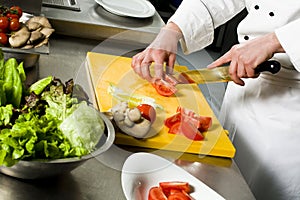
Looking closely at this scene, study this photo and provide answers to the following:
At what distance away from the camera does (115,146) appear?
1.06 meters

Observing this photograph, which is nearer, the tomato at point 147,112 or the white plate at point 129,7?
the tomato at point 147,112

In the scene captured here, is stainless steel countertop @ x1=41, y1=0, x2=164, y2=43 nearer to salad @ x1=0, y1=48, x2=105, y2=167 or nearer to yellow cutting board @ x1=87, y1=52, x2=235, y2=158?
yellow cutting board @ x1=87, y1=52, x2=235, y2=158

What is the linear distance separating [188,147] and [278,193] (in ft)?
1.13

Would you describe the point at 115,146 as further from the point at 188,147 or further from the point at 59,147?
the point at 59,147

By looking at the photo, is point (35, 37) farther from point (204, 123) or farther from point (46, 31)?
point (204, 123)

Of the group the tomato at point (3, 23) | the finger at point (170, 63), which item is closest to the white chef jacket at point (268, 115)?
the finger at point (170, 63)

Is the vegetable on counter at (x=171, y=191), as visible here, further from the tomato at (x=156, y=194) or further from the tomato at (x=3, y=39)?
the tomato at (x=3, y=39)

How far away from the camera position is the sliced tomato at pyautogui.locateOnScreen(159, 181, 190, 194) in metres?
0.91

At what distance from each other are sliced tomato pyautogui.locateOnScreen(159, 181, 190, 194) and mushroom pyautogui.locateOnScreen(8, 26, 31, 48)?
510 mm

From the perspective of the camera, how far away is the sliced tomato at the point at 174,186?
91 centimetres

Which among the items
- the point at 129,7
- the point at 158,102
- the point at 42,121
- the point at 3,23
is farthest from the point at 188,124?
the point at 129,7

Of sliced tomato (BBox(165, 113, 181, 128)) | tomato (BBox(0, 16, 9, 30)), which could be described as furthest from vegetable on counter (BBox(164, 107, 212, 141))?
tomato (BBox(0, 16, 9, 30))

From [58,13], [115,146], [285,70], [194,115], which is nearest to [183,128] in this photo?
[194,115]

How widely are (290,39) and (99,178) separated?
54 centimetres
